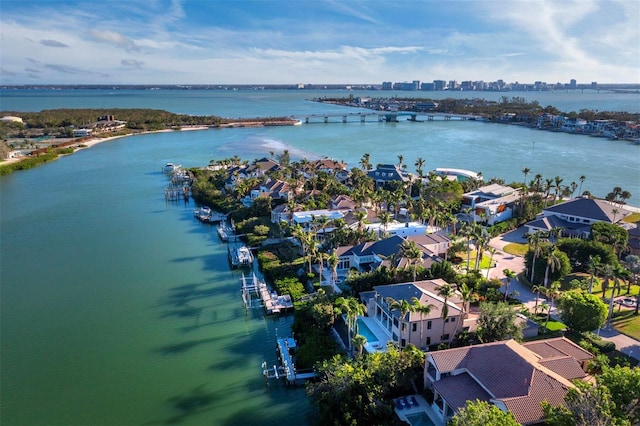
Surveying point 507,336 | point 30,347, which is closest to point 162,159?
point 30,347

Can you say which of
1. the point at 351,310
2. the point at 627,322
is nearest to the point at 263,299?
the point at 351,310

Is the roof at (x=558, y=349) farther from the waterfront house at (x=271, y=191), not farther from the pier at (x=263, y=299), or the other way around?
the waterfront house at (x=271, y=191)

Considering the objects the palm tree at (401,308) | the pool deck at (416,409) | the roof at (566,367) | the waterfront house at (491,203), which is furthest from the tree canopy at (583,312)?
the waterfront house at (491,203)

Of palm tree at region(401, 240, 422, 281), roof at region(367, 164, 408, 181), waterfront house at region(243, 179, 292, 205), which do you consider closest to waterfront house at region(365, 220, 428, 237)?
palm tree at region(401, 240, 422, 281)

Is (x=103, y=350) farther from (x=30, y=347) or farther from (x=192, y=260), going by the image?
(x=192, y=260)

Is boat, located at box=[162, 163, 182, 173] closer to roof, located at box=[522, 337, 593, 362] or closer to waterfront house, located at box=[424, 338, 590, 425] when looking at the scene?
waterfront house, located at box=[424, 338, 590, 425]

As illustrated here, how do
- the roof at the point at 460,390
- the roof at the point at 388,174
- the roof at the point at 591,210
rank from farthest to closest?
the roof at the point at 388,174
the roof at the point at 591,210
the roof at the point at 460,390
